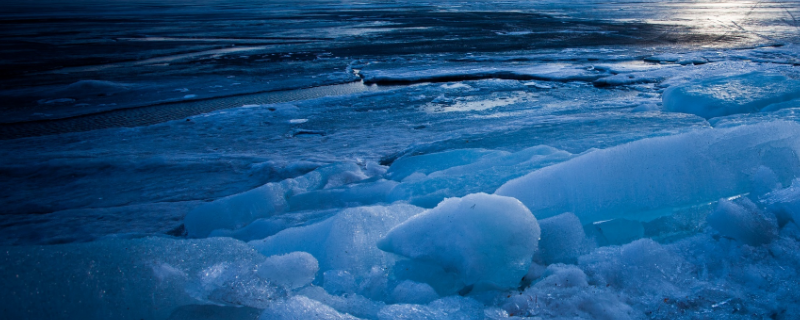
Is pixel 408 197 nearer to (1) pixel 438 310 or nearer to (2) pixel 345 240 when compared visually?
(2) pixel 345 240

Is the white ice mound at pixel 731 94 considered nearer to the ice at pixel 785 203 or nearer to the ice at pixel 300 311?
the ice at pixel 785 203

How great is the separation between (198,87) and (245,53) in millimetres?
3066

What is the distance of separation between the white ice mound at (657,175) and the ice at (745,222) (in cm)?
19

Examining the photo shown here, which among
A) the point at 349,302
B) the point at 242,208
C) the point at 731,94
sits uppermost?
the point at 731,94

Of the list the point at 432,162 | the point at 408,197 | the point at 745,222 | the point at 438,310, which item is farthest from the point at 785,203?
the point at 432,162

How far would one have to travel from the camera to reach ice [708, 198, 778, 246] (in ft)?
5.58

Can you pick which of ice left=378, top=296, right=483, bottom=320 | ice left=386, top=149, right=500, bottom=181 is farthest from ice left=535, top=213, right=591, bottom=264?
ice left=386, top=149, right=500, bottom=181

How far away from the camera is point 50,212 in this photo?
259 cm

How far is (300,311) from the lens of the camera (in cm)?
139

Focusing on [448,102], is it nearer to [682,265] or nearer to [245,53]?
[682,265]

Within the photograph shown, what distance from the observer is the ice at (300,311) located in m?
1.38

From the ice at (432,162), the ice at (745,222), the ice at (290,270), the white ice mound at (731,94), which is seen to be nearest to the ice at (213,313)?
the ice at (290,270)

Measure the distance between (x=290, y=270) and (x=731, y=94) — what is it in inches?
148

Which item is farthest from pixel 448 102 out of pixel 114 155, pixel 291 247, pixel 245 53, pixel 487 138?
pixel 245 53
